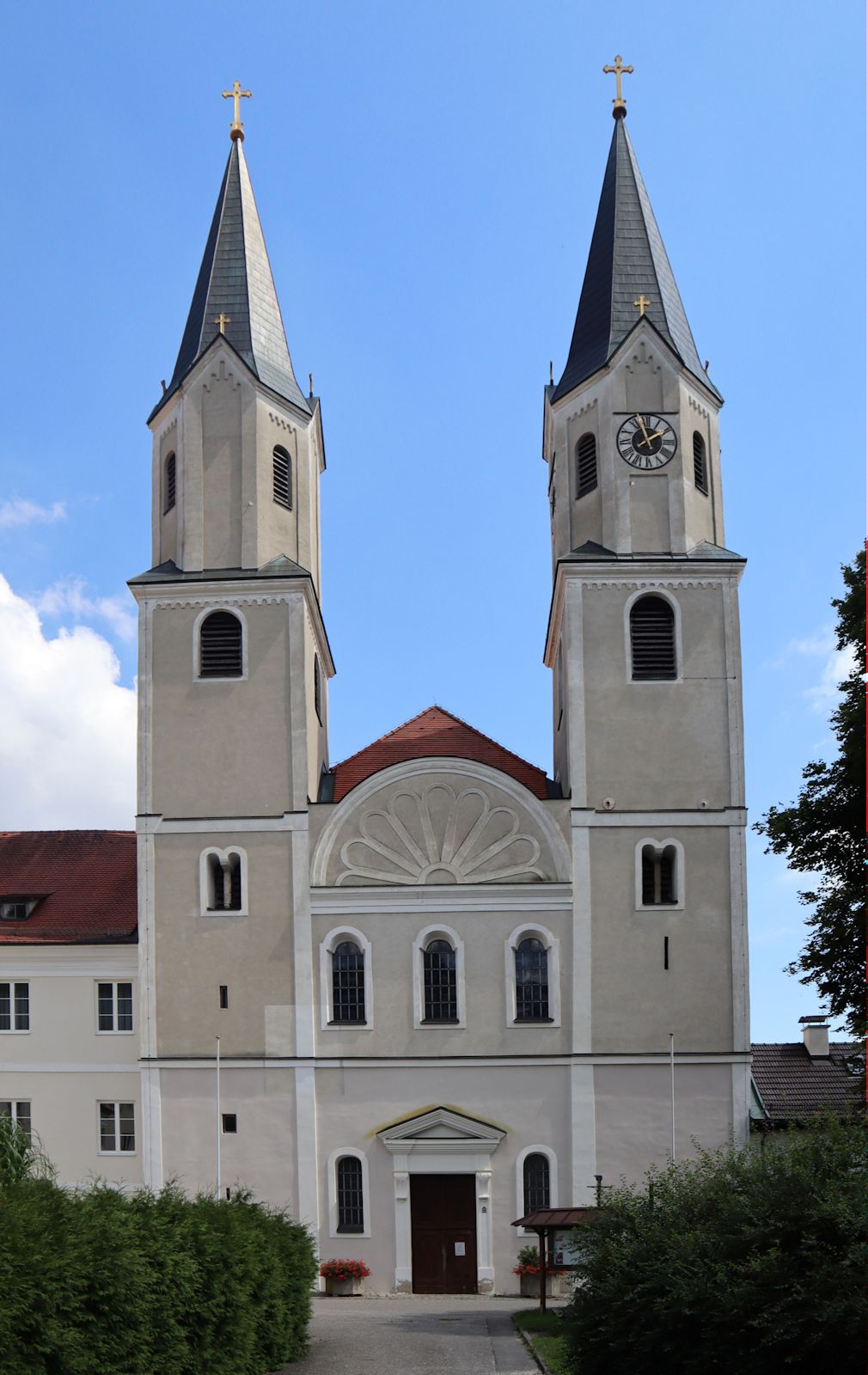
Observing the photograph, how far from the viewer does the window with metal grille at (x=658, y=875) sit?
38938mm

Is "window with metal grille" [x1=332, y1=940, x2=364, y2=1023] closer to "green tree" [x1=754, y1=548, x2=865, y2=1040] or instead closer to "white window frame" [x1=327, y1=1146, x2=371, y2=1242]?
"white window frame" [x1=327, y1=1146, x2=371, y2=1242]

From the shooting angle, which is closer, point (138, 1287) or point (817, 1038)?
point (138, 1287)

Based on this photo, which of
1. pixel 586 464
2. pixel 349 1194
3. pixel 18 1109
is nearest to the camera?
pixel 349 1194

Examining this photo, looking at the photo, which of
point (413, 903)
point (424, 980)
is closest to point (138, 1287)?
point (424, 980)

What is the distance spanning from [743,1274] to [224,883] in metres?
23.8

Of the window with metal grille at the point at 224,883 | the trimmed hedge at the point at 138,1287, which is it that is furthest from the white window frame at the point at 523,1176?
the trimmed hedge at the point at 138,1287

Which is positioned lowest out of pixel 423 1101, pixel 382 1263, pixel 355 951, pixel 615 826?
pixel 382 1263

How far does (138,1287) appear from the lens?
62.3ft

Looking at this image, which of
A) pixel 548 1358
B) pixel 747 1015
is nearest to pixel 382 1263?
pixel 747 1015

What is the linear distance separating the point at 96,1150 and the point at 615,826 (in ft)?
45.5

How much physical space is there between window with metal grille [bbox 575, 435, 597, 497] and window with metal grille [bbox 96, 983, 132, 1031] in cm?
1603

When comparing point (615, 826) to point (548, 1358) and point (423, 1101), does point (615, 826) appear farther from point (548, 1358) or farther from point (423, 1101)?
point (548, 1358)

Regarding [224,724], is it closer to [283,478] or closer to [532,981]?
[283,478]

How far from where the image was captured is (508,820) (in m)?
39.6
